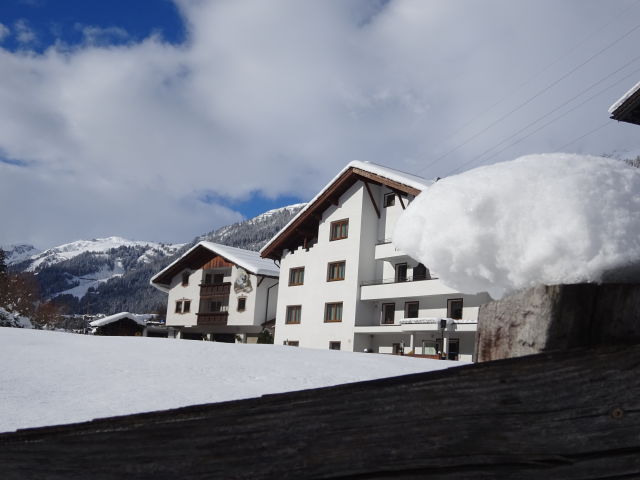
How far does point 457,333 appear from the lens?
26.0 metres

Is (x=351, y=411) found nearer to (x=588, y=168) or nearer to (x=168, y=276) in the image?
(x=588, y=168)

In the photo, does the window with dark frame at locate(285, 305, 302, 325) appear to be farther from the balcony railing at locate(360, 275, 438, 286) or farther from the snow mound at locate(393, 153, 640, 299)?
the snow mound at locate(393, 153, 640, 299)

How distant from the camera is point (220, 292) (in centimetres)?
4103

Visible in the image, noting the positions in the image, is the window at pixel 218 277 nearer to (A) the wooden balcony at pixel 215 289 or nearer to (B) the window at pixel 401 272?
(A) the wooden balcony at pixel 215 289

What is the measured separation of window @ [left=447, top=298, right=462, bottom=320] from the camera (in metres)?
26.3

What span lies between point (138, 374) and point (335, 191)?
2563 centimetres

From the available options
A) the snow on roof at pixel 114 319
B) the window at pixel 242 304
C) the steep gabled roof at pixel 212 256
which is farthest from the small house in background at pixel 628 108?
the snow on roof at pixel 114 319

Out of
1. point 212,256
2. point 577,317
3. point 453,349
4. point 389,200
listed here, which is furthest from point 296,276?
point 577,317

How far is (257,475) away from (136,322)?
52.4 metres

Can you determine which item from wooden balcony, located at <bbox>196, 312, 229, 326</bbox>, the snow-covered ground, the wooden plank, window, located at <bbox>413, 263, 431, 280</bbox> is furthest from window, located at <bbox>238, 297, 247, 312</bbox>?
the wooden plank

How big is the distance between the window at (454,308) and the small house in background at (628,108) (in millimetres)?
13814

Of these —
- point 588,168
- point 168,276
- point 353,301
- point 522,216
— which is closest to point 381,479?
point 522,216

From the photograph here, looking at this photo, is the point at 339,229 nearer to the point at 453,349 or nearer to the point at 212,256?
the point at 453,349

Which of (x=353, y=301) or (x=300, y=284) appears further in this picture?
(x=300, y=284)
